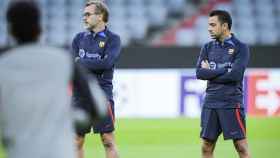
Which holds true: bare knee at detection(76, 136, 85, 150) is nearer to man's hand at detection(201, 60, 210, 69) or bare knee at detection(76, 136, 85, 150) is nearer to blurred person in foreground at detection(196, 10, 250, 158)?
blurred person in foreground at detection(196, 10, 250, 158)

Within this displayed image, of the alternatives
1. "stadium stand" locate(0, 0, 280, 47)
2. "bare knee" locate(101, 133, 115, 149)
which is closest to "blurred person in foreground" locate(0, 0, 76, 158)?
"bare knee" locate(101, 133, 115, 149)

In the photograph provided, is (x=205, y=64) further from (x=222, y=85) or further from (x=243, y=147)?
(x=243, y=147)

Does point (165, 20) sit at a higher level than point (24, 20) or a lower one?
lower

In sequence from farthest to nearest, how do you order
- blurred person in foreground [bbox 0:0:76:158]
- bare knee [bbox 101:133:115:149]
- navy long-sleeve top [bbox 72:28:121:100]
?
bare knee [bbox 101:133:115:149] → navy long-sleeve top [bbox 72:28:121:100] → blurred person in foreground [bbox 0:0:76:158]

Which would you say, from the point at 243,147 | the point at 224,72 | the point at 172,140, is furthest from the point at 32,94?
the point at 172,140

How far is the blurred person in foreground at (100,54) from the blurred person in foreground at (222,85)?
0.92 m

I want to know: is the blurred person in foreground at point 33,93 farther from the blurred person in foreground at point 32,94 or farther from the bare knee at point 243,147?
the bare knee at point 243,147

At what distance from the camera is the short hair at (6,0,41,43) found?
4.29m

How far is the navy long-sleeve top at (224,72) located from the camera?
839 centimetres

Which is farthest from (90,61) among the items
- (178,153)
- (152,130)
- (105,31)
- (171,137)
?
(152,130)

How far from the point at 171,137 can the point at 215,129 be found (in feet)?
18.9

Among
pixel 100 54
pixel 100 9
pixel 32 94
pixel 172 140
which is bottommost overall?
pixel 172 140

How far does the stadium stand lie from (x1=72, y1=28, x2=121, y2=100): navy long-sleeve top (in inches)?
463

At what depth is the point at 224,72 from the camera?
27.5 ft
